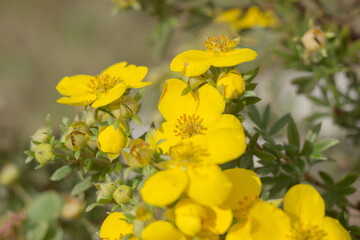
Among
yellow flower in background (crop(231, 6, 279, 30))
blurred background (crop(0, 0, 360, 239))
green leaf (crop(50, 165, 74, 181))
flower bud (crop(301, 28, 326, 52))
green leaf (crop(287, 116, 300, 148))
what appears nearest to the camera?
green leaf (crop(50, 165, 74, 181))

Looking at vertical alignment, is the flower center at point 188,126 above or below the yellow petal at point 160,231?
above

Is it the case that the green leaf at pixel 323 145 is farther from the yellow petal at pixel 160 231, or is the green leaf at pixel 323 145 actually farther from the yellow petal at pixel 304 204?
the yellow petal at pixel 160 231

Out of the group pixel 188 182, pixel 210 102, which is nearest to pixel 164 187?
pixel 188 182

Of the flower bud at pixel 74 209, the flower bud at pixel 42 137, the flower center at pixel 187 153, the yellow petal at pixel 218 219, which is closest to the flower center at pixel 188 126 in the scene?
the flower center at pixel 187 153

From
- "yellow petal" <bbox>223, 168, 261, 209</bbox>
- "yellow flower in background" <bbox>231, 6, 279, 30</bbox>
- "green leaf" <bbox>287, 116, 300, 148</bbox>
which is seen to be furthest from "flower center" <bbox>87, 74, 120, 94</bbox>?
"yellow flower in background" <bbox>231, 6, 279, 30</bbox>

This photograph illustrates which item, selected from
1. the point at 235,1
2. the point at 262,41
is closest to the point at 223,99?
the point at 262,41

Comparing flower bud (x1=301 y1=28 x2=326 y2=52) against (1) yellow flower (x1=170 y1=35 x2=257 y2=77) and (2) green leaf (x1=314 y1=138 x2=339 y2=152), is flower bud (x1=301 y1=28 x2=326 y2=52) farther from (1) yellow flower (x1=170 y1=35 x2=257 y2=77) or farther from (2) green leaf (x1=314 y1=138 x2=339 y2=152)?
(1) yellow flower (x1=170 y1=35 x2=257 y2=77)

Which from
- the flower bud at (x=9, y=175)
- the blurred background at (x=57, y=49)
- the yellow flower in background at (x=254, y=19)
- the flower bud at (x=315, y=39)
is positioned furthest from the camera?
the blurred background at (x=57, y=49)
